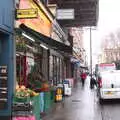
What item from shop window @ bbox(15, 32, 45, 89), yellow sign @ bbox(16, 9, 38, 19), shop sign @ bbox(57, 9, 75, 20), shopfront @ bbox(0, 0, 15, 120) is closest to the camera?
shopfront @ bbox(0, 0, 15, 120)

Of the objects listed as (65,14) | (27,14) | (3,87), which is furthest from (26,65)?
(65,14)

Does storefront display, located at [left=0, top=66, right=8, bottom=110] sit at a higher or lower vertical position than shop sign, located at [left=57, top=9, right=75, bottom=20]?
lower

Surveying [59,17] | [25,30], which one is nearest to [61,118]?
[25,30]

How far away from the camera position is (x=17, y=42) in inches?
659

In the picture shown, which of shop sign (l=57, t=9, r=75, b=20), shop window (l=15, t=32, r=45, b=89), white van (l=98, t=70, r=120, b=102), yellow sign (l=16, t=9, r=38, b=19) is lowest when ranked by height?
white van (l=98, t=70, r=120, b=102)

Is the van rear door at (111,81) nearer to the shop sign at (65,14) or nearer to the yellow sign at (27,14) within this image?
the shop sign at (65,14)

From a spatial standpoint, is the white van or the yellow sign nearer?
the yellow sign

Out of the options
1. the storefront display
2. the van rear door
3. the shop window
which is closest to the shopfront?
the storefront display

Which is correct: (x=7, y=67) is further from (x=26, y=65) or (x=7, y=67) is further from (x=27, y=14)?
(x=26, y=65)

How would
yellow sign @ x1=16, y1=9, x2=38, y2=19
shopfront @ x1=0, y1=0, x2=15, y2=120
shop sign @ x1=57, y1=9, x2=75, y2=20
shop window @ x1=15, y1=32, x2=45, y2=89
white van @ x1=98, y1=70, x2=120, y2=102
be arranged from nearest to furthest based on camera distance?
shopfront @ x1=0, y1=0, x2=15, y2=120 < yellow sign @ x1=16, y1=9, x2=38, y2=19 < shop window @ x1=15, y1=32, x2=45, y2=89 < white van @ x1=98, y1=70, x2=120, y2=102 < shop sign @ x1=57, y1=9, x2=75, y2=20

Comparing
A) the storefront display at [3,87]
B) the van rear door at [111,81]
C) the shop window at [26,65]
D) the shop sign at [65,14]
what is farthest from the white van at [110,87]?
the storefront display at [3,87]

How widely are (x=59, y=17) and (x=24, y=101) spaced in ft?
62.2

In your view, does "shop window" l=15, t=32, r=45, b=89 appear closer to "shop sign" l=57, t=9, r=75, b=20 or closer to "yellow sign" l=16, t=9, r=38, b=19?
"yellow sign" l=16, t=9, r=38, b=19

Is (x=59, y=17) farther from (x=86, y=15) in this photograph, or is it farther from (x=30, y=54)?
(x=86, y=15)
